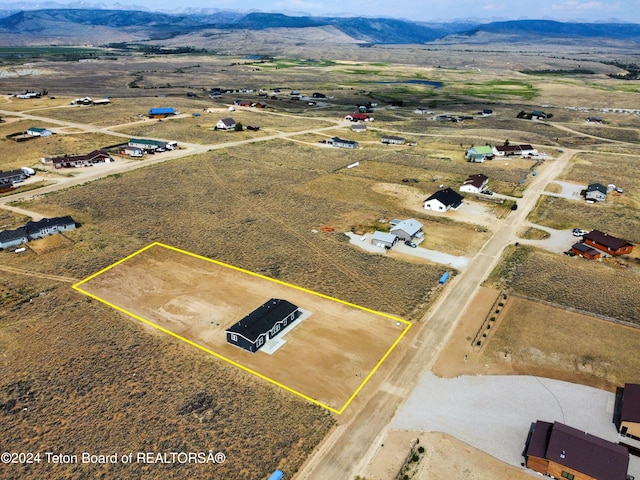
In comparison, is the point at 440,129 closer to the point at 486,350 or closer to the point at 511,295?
the point at 511,295

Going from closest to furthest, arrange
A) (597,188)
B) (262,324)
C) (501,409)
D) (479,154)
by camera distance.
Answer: (501,409) → (262,324) → (597,188) → (479,154)

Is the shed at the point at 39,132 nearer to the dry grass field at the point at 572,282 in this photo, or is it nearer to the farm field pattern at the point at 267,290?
the farm field pattern at the point at 267,290

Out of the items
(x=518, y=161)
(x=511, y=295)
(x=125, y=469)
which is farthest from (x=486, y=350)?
(x=518, y=161)

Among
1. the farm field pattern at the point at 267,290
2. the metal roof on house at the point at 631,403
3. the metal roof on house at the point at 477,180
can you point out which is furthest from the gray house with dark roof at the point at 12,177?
the metal roof on house at the point at 631,403

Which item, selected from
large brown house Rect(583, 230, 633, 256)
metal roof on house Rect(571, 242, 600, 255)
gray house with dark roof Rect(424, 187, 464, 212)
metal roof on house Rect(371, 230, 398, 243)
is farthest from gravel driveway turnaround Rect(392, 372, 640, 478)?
gray house with dark roof Rect(424, 187, 464, 212)

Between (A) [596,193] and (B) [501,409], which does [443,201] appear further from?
(B) [501,409]

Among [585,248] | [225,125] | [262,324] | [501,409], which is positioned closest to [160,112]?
[225,125]

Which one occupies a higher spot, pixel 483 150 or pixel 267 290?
pixel 483 150

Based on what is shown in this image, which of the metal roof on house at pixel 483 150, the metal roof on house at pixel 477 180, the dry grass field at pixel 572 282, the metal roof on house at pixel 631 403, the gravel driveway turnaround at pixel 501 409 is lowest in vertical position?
the gravel driveway turnaround at pixel 501 409
